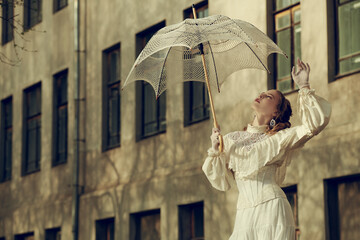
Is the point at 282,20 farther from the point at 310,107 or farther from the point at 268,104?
the point at 310,107

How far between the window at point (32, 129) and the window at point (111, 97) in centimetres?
379

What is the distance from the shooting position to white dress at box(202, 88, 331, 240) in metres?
7.73

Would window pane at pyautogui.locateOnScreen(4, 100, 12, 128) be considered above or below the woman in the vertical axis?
above

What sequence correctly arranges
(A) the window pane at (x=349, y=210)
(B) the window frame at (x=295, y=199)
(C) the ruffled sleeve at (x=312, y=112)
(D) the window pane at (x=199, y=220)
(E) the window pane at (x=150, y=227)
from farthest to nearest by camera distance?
(E) the window pane at (x=150, y=227)
(D) the window pane at (x=199, y=220)
(B) the window frame at (x=295, y=199)
(A) the window pane at (x=349, y=210)
(C) the ruffled sleeve at (x=312, y=112)

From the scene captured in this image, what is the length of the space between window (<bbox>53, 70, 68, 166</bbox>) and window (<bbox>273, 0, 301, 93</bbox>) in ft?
28.1

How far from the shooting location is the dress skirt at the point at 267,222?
25.6ft

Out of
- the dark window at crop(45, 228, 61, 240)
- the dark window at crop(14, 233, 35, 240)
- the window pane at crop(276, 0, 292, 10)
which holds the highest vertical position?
the window pane at crop(276, 0, 292, 10)

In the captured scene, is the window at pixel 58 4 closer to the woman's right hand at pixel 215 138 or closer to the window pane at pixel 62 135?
the window pane at pixel 62 135

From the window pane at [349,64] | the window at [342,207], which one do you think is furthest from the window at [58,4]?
the window at [342,207]

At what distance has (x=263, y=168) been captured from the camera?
8141 mm

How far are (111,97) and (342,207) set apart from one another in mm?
8209

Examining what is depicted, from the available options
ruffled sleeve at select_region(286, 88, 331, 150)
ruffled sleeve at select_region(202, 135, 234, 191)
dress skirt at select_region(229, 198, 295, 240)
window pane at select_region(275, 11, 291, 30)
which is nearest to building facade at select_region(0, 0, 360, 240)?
window pane at select_region(275, 11, 291, 30)

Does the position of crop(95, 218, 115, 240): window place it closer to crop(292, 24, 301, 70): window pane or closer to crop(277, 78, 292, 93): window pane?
crop(277, 78, 292, 93): window pane

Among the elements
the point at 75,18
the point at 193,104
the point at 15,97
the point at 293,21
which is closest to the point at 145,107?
the point at 193,104
